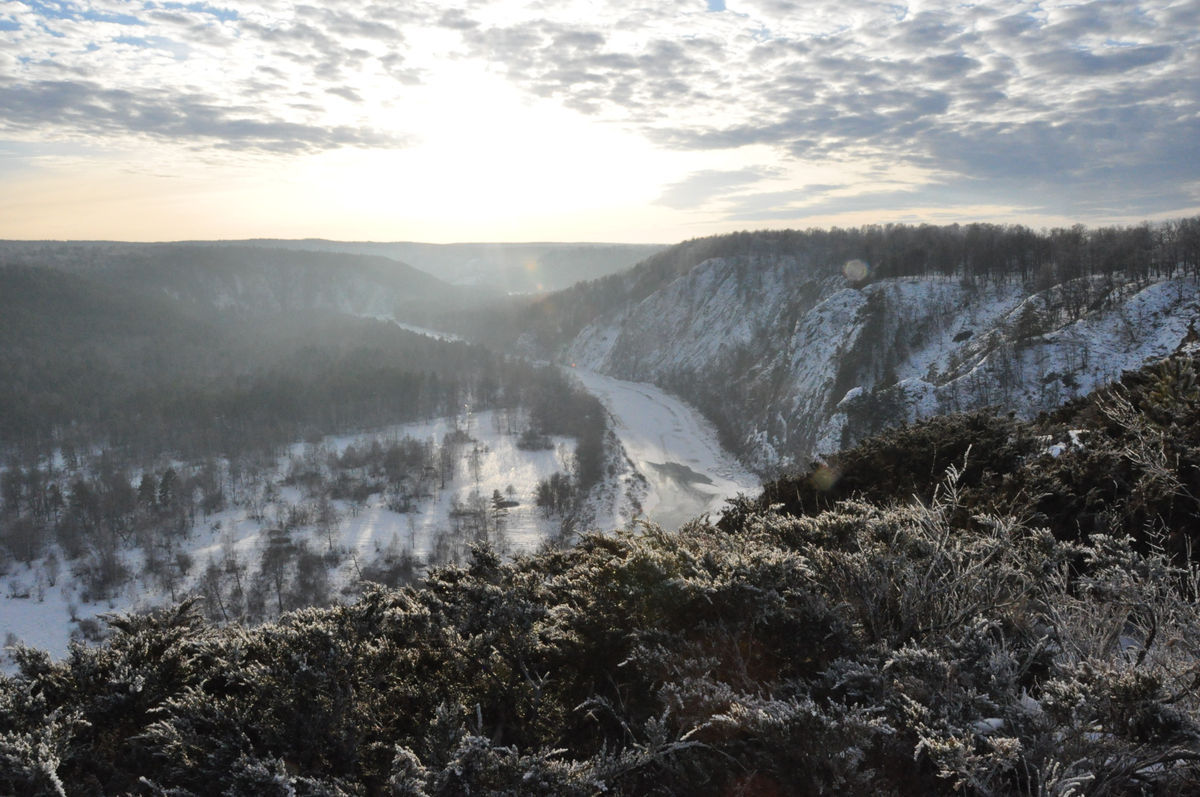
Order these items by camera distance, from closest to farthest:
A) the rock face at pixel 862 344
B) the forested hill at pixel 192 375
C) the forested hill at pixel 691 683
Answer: the forested hill at pixel 691 683, the rock face at pixel 862 344, the forested hill at pixel 192 375

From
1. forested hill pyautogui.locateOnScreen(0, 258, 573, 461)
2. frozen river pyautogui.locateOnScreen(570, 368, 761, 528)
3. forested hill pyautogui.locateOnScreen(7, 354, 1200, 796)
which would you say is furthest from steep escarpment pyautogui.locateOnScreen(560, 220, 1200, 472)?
forested hill pyautogui.locateOnScreen(7, 354, 1200, 796)

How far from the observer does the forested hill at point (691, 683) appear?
423cm

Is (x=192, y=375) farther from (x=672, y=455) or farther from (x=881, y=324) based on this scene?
(x=881, y=324)

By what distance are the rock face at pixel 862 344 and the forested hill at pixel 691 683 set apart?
14.1 meters

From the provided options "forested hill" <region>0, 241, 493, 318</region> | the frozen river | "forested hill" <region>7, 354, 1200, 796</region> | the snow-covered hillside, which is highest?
"forested hill" <region>0, 241, 493, 318</region>

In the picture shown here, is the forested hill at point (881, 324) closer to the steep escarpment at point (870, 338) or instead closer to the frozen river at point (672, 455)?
the steep escarpment at point (870, 338)

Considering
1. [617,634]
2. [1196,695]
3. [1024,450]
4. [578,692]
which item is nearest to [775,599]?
[617,634]

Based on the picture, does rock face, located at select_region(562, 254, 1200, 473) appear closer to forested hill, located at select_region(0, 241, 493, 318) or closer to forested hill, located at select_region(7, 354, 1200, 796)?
forested hill, located at select_region(7, 354, 1200, 796)

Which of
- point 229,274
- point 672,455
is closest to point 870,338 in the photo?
point 672,455

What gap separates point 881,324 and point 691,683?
221ft

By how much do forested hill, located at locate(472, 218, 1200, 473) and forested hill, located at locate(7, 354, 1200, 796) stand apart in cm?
1934

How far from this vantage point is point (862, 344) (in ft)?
212

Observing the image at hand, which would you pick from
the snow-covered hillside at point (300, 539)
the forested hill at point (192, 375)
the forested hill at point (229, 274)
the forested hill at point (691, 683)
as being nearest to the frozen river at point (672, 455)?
the snow-covered hillside at point (300, 539)

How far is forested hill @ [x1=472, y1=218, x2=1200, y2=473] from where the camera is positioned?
46.9 m
